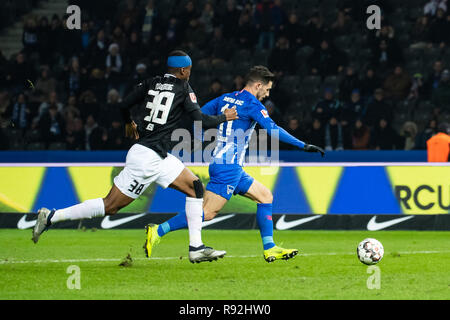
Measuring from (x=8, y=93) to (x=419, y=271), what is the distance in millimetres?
12686

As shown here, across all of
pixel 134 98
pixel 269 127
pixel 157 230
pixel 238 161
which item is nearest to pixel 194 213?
pixel 157 230

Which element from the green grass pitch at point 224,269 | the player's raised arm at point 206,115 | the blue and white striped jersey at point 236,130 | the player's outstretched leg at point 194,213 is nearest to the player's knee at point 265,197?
the blue and white striped jersey at point 236,130

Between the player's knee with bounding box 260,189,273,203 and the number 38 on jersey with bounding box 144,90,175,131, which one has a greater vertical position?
the number 38 on jersey with bounding box 144,90,175,131

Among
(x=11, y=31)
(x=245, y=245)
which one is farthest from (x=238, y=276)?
(x=11, y=31)

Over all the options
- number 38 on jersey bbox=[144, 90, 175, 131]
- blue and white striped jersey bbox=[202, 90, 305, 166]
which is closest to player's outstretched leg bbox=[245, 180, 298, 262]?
blue and white striped jersey bbox=[202, 90, 305, 166]

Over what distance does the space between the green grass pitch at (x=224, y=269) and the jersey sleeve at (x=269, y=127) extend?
50.3 inches

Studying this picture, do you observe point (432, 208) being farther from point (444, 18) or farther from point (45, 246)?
point (444, 18)

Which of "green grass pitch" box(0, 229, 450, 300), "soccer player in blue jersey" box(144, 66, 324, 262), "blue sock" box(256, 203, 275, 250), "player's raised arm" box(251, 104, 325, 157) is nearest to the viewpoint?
"green grass pitch" box(0, 229, 450, 300)

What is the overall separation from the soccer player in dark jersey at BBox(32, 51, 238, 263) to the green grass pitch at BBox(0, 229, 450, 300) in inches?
21.9

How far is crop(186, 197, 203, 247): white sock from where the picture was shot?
9.12 metres

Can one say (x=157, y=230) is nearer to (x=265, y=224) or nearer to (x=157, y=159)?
(x=157, y=159)

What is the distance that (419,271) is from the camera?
900 centimetres

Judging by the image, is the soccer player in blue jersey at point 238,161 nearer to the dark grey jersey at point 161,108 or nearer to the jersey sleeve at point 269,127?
the jersey sleeve at point 269,127

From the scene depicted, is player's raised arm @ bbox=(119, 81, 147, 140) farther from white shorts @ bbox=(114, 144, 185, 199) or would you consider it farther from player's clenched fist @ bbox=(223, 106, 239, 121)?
player's clenched fist @ bbox=(223, 106, 239, 121)
